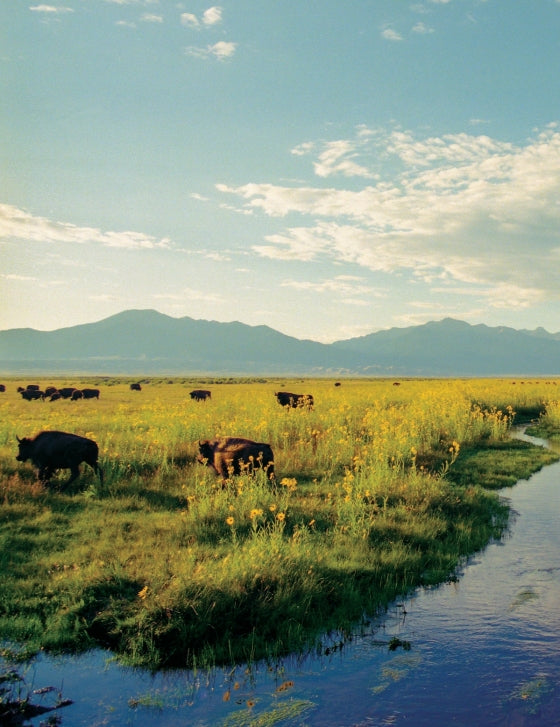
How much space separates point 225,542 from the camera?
10.4 meters

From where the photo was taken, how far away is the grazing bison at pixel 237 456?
46.5 ft

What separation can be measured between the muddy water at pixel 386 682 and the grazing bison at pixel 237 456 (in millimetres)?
6384

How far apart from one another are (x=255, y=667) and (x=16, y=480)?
9676 mm

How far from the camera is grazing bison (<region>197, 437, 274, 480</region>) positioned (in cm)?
1417

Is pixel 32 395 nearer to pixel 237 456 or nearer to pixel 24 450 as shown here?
pixel 24 450

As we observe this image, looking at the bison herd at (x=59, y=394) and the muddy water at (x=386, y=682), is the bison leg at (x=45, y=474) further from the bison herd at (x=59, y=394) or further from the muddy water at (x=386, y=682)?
the bison herd at (x=59, y=394)

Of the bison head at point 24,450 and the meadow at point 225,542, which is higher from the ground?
the bison head at point 24,450

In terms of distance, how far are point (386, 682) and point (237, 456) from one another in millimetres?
8352

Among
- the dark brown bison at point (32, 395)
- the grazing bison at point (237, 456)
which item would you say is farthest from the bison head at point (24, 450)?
the dark brown bison at point (32, 395)

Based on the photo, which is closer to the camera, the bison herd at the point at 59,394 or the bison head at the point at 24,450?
the bison head at the point at 24,450

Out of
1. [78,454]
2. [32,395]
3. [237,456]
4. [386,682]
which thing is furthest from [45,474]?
[32,395]

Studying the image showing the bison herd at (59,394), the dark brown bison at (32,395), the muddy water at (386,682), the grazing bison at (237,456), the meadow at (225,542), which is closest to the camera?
the muddy water at (386,682)

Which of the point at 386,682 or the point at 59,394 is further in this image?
the point at 59,394

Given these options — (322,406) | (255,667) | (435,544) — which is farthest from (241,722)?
(322,406)
